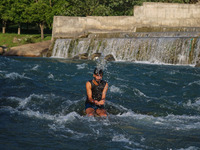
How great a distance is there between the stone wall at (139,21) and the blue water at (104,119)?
1777 centimetres

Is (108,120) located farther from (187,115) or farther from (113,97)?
(113,97)

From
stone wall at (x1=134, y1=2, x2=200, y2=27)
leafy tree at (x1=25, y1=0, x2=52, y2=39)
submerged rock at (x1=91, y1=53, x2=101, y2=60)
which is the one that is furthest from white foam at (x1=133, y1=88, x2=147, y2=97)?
leafy tree at (x1=25, y1=0, x2=52, y2=39)

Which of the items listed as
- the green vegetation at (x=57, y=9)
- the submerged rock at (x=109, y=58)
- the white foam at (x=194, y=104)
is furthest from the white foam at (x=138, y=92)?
the green vegetation at (x=57, y=9)

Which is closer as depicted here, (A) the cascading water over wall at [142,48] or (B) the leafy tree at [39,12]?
(A) the cascading water over wall at [142,48]

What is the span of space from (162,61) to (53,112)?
53.4 feet

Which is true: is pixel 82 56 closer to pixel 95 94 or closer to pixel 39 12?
pixel 39 12

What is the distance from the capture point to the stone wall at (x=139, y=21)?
1298 inches

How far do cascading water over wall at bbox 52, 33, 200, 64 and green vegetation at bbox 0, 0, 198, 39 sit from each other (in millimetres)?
10296

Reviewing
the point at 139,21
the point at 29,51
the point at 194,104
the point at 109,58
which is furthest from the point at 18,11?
the point at 194,104

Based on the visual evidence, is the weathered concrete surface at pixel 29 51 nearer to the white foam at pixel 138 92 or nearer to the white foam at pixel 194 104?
the white foam at pixel 138 92

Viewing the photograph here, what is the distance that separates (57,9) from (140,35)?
1803cm

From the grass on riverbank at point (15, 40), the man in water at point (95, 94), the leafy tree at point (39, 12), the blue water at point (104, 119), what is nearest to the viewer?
the blue water at point (104, 119)

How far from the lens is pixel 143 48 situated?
994 inches

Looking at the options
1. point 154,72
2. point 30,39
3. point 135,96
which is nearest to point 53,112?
point 135,96
